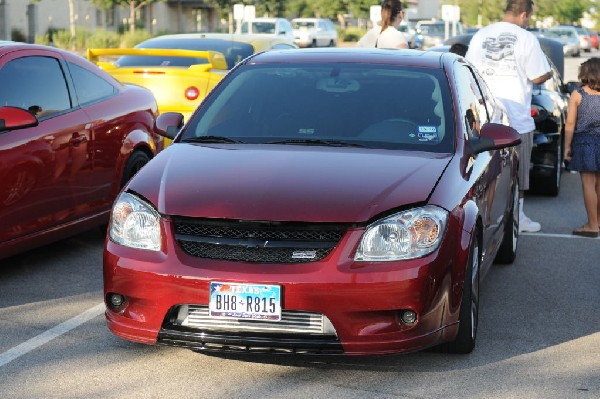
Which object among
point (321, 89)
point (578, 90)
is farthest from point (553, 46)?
point (321, 89)

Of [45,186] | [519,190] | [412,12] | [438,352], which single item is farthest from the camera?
[412,12]

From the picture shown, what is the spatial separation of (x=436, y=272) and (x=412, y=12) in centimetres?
10392

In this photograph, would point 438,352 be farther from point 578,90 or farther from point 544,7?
point 544,7

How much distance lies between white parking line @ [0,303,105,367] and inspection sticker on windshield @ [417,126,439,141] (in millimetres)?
2090

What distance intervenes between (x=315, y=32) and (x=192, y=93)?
157 feet

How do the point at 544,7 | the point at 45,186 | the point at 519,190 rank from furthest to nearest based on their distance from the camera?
the point at 544,7
the point at 519,190
the point at 45,186

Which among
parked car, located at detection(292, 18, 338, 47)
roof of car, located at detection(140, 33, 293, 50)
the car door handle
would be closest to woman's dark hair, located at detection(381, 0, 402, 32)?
roof of car, located at detection(140, 33, 293, 50)

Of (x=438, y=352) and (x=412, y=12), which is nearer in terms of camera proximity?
(x=438, y=352)

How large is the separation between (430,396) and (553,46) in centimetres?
1063

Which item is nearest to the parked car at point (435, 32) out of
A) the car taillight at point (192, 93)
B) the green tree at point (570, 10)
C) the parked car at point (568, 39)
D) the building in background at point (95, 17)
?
the parked car at point (568, 39)

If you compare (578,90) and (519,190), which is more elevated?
(578,90)

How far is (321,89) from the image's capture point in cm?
694

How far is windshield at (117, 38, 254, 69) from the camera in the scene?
45.4 feet

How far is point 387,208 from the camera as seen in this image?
552 centimetres
